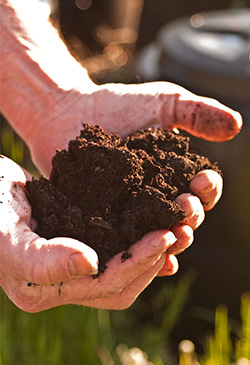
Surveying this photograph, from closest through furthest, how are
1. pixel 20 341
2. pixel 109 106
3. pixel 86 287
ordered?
1. pixel 86 287
2. pixel 109 106
3. pixel 20 341

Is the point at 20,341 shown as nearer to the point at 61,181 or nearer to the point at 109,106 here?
the point at 61,181

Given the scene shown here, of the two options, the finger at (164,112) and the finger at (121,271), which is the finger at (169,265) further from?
the finger at (164,112)

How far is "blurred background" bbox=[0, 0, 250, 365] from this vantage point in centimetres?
175

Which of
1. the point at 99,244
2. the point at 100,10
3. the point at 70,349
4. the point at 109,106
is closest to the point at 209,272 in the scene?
the point at 70,349

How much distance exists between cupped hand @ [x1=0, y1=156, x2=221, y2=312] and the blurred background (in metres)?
0.48

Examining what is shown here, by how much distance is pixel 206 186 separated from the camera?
4.34ft

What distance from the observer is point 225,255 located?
2383mm

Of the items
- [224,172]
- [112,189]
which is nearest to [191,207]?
[112,189]

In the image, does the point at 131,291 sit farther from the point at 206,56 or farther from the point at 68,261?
the point at 206,56

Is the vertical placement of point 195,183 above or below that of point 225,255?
above

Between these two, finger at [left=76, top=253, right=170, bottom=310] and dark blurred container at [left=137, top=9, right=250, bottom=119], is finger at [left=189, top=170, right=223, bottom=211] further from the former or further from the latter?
dark blurred container at [left=137, top=9, right=250, bottom=119]

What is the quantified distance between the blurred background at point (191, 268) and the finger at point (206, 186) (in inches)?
24.2

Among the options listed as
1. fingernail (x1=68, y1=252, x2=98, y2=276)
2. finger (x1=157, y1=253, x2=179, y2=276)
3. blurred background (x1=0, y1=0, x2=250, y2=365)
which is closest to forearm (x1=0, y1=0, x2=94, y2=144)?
blurred background (x1=0, y1=0, x2=250, y2=365)

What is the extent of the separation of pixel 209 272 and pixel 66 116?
117 centimetres
